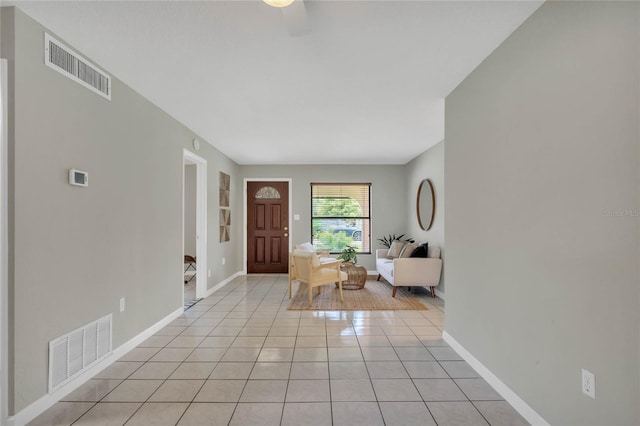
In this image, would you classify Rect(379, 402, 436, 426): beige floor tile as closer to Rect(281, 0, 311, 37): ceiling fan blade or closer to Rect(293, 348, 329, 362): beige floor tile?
Rect(293, 348, 329, 362): beige floor tile

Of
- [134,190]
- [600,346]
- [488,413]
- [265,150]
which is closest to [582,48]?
[600,346]

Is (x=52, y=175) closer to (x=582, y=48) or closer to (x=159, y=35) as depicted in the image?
(x=159, y=35)

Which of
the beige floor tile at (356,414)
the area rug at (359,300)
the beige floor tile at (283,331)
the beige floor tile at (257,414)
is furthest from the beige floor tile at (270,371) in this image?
the area rug at (359,300)

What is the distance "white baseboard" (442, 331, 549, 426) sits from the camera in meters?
1.78

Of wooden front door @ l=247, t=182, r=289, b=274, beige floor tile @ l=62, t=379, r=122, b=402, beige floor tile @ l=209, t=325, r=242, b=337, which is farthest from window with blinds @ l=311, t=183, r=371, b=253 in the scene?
beige floor tile @ l=62, t=379, r=122, b=402

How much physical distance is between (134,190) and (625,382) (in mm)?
3500

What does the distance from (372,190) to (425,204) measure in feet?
4.83

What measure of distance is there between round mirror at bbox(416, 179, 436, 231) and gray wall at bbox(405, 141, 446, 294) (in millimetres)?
86

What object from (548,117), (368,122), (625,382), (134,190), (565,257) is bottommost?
(625,382)

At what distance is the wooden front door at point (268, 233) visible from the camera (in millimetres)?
6688

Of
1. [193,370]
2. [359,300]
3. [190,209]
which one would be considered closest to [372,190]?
[359,300]

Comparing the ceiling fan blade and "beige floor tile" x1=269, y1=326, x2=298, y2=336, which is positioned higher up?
the ceiling fan blade

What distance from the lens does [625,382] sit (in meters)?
1.28

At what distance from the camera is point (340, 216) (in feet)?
22.2
